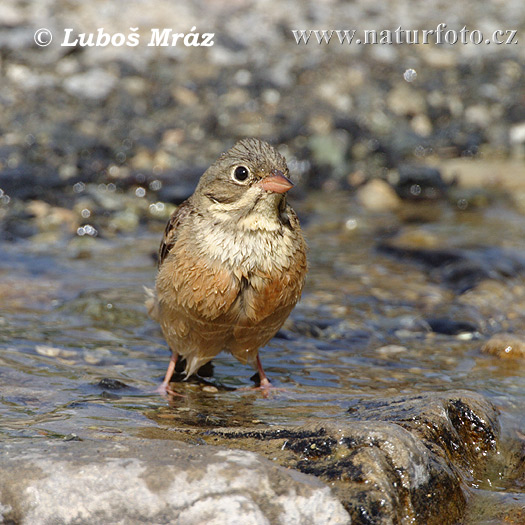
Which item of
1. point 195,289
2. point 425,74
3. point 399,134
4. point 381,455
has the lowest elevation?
point 381,455

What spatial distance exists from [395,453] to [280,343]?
289 cm

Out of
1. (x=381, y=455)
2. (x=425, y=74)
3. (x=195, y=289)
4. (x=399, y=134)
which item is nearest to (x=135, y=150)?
(x=399, y=134)

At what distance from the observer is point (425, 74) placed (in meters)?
13.0

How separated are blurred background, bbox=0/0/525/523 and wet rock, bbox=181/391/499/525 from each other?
0.25 meters

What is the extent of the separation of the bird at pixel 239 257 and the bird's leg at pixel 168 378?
1cm

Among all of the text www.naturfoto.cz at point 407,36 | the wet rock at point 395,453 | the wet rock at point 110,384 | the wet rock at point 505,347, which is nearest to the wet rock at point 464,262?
the wet rock at point 505,347

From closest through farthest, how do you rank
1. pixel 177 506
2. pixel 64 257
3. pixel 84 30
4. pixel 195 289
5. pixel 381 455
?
pixel 177 506
pixel 381 455
pixel 195 289
pixel 64 257
pixel 84 30

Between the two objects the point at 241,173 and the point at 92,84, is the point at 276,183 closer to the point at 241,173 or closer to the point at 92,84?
the point at 241,173

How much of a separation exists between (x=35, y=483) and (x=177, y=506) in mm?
563

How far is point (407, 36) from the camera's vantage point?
45.1 feet

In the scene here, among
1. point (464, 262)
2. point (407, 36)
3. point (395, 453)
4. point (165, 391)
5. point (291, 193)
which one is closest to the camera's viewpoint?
point (395, 453)

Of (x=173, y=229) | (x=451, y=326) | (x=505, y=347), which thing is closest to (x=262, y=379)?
(x=173, y=229)

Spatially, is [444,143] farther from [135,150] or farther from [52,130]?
[52,130]

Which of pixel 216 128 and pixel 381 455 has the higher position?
pixel 216 128
